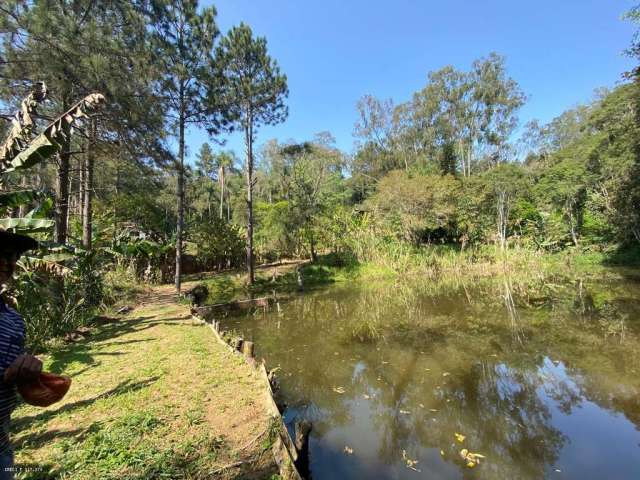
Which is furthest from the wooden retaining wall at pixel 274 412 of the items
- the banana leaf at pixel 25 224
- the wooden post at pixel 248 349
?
the banana leaf at pixel 25 224

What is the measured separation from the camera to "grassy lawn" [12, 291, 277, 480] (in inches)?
102

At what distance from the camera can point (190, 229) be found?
1516 centimetres

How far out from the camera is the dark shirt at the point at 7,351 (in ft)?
4.48

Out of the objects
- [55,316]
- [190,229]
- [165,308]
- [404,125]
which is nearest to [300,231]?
[190,229]

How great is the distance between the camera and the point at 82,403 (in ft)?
11.7

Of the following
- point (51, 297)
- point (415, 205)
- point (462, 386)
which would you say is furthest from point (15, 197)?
point (415, 205)

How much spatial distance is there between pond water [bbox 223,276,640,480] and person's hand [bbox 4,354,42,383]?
286 centimetres

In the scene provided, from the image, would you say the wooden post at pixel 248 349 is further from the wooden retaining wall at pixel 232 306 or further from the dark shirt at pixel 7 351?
the wooden retaining wall at pixel 232 306

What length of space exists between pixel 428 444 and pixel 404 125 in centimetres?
2985

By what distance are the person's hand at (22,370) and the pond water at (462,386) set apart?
2.86 metres

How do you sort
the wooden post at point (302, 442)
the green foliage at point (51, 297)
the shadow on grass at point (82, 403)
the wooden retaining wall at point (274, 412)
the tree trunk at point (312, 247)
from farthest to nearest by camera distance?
the tree trunk at point (312, 247)
the green foliage at point (51, 297)
the shadow on grass at point (82, 403)
the wooden post at point (302, 442)
the wooden retaining wall at point (274, 412)

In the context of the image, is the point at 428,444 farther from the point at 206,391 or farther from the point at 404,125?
the point at 404,125

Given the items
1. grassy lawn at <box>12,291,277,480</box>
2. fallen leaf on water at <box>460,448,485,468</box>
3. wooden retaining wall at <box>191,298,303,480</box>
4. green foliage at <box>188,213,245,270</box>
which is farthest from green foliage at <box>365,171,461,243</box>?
fallen leaf on water at <box>460,448,485,468</box>

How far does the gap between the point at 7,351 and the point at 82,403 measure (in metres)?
2.84
